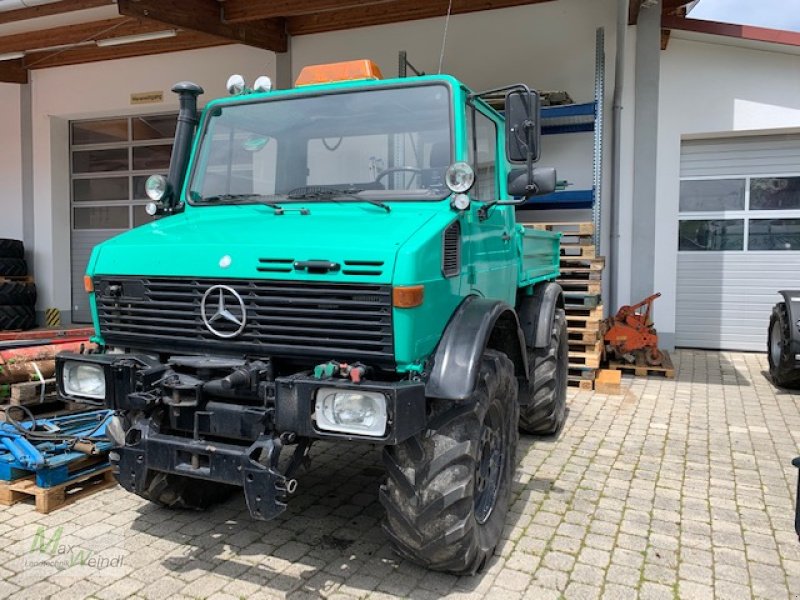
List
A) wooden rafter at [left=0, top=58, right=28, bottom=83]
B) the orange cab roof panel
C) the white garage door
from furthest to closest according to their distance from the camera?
1. wooden rafter at [left=0, top=58, right=28, bottom=83]
2. the white garage door
3. the orange cab roof panel

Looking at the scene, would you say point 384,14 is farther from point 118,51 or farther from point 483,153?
point 483,153

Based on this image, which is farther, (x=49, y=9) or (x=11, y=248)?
(x=11, y=248)

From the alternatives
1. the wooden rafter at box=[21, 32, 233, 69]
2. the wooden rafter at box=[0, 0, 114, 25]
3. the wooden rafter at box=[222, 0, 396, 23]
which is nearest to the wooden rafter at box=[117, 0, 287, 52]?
the wooden rafter at box=[222, 0, 396, 23]

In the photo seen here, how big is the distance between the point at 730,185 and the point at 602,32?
125 inches

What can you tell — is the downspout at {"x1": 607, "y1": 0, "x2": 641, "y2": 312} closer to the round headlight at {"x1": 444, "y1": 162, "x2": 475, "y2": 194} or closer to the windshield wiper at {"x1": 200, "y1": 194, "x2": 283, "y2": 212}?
the round headlight at {"x1": 444, "y1": 162, "x2": 475, "y2": 194}

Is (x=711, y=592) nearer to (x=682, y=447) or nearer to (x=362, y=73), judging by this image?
(x=682, y=447)

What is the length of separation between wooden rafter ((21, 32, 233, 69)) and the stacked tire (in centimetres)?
354

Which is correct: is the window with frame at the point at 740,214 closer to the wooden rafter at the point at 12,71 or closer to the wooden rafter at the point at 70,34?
the wooden rafter at the point at 70,34

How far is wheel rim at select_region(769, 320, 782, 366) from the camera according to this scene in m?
7.56

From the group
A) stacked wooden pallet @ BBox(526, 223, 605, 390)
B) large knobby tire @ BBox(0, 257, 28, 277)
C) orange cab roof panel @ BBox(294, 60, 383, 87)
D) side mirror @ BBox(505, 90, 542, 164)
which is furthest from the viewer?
large knobby tire @ BBox(0, 257, 28, 277)

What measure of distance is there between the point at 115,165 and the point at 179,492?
10455 mm

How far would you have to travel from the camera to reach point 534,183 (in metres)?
3.66

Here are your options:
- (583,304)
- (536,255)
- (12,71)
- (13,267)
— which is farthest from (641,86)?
(12,71)

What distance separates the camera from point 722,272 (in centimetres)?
984
